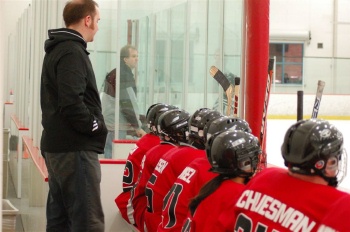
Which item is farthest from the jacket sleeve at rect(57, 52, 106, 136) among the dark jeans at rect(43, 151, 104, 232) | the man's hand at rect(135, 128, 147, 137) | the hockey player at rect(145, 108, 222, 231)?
the man's hand at rect(135, 128, 147, 137)

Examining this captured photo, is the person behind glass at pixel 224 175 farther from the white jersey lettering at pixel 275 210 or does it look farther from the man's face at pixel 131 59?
the man's face at pixel 131 59

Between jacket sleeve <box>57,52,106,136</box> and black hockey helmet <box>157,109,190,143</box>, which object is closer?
jacket sleeve <box>57,52,106,136</box>

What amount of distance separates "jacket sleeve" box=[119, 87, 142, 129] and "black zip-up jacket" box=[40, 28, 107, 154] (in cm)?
178

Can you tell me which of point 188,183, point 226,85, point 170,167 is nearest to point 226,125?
point 188,183

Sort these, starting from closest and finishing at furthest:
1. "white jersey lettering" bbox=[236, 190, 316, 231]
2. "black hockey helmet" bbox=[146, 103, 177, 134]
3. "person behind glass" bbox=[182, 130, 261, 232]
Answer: "white jersey lettering" bbox=[236, 190, 316, 231] → "person behind glass" bbox=[182, 130, 261, 232] → "black hockey helmet" bbox=[146, 103, 177, 134]

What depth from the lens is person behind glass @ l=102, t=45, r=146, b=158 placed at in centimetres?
491

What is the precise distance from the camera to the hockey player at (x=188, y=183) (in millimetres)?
2666

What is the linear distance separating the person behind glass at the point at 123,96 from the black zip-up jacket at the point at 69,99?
5.71ft

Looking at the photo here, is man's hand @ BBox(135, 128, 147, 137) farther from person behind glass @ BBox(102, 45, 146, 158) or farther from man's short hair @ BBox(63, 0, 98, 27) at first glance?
man's short hair @ BBox(63, 0, 98, 27)

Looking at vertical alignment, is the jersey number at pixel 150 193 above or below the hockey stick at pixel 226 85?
below

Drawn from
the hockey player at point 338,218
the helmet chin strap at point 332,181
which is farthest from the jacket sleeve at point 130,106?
the hockey player at point 338,218

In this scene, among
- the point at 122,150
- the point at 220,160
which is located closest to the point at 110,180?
the point at 122,150

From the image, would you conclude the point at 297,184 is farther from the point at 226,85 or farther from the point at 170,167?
the point at 226,85

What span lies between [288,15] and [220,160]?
16.3 metres
